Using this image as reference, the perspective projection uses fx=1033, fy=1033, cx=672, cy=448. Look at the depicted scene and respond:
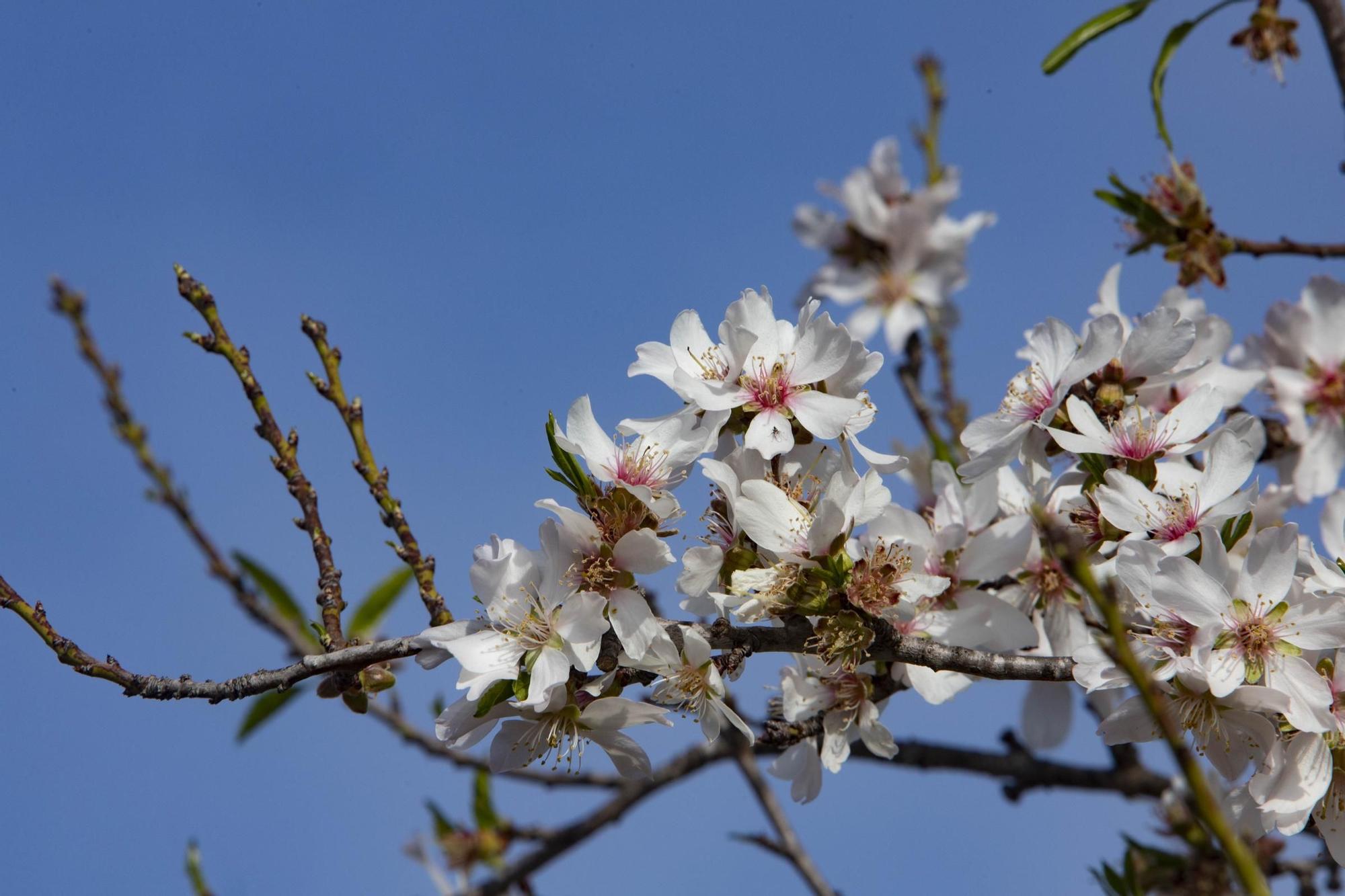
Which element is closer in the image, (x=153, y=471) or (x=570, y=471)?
(x=570, y=471)

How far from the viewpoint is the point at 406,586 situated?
3.99m

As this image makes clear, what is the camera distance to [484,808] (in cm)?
397

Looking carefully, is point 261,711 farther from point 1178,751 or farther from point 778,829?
point 1178,751

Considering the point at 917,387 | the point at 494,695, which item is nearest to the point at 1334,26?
the point at 917,387

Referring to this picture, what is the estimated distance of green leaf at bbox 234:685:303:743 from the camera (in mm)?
3617

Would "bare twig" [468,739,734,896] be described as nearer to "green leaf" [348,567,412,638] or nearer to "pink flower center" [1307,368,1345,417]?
"green leaf" [348,567,412,638]

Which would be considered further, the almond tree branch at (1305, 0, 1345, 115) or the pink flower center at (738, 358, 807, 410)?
the almond tree branch at (1305, 0, 1345, 115)

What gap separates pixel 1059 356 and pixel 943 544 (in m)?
0.45

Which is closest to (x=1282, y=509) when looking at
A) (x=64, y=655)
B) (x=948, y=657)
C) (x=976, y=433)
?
(x=976, y=433)

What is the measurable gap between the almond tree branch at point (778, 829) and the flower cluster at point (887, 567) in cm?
87

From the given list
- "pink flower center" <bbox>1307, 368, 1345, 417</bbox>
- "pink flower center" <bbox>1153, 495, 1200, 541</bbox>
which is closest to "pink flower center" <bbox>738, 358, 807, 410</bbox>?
"pink flower center" <bbox>1153, 495, 1200, 541</bbox>

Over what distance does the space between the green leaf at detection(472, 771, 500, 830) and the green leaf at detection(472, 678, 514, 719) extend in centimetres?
244

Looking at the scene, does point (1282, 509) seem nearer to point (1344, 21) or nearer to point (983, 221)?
point (1344, 21)

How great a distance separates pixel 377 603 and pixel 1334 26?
→ 11.2ft
